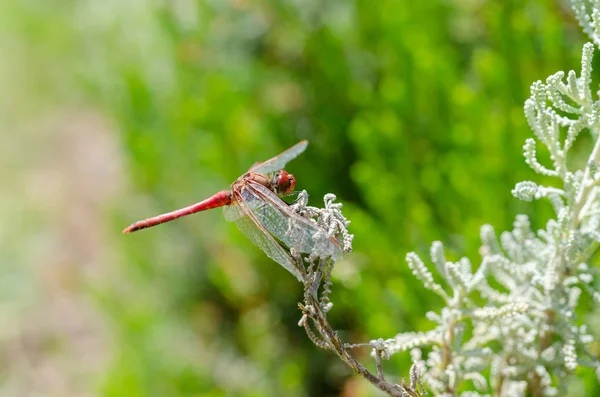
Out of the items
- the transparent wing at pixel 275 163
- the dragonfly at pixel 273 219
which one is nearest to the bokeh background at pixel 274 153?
the transparent wing at pixel 275 163

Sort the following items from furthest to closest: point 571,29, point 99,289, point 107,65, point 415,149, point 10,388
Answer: point 10,388 < point 107,65 < point 99,289 < point 571,29 < point 415,149

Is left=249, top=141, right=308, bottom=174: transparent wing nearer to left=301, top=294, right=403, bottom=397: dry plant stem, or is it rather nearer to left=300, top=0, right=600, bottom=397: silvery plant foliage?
left=300, top=0, right=600, bottom=397: silvery plant foliage

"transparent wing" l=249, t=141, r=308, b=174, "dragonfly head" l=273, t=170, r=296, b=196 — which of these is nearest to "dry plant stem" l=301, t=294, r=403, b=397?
"dragonfly head" l=273, t=170, r=296, b=196

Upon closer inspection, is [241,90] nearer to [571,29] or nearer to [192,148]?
[192,148]

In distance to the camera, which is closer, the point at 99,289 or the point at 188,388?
the point at 188,388

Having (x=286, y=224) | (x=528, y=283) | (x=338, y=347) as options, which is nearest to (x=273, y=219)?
(x=286, y=224)

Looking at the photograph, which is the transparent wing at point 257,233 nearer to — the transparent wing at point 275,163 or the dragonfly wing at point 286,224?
the dragonfly wing at point 286,224

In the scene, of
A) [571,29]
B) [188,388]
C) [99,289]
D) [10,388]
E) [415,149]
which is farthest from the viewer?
[10,388]

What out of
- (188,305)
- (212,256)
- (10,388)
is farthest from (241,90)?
(10,388)
